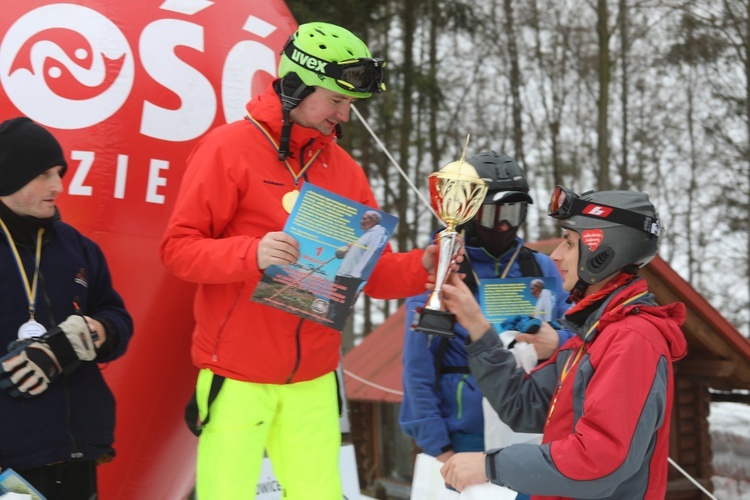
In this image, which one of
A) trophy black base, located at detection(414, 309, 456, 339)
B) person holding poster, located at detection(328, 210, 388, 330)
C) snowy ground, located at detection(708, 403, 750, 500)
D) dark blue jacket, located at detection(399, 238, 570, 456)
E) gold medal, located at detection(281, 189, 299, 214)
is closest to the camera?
trophy black base, located at detection(414, 309, 456, 339)

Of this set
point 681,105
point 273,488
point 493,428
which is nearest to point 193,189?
point 493,428

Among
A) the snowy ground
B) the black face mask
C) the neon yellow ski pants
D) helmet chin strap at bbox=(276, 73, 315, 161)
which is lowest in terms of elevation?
the snowy ground

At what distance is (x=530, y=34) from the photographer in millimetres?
22297

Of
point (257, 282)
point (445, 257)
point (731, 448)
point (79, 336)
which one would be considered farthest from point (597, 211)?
point (731, 448)

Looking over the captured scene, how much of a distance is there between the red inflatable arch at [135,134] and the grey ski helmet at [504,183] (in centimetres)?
113

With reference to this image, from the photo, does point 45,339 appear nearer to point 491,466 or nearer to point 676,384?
point 491,466

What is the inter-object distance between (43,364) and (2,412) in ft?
0.64

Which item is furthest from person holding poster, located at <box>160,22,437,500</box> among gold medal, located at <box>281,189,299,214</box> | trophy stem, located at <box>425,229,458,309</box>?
trophy stem, located at <box>425,229,458,309</box>

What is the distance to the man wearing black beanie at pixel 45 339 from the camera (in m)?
2.84

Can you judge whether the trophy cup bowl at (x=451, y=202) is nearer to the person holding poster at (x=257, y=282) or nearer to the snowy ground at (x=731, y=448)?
the person holding poster at (x=257, y=282)

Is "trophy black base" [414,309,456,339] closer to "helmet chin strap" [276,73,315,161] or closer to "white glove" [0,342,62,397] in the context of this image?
"helmet chin strap" [276,73,315,161]

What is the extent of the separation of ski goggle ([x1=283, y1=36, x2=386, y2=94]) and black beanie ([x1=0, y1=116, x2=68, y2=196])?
2.85 feet

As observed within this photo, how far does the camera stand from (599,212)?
2779mm

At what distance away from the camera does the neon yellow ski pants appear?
3119 millimetres
